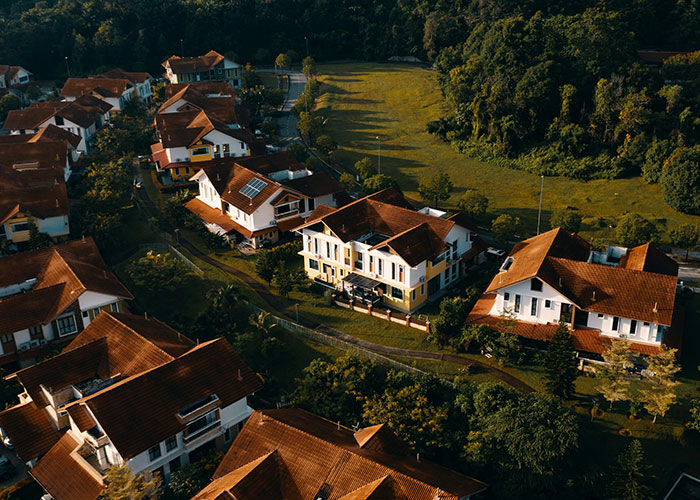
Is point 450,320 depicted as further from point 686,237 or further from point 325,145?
point 325,145

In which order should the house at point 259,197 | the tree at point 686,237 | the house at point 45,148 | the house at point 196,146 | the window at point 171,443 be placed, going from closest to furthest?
the window at point 171,443 < the tree at point 686,237 < the house at point 259,197 < the house at point 45,148 < the house at point 196,146

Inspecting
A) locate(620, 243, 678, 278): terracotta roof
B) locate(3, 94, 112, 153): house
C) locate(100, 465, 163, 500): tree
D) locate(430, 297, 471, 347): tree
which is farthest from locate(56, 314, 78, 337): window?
locate(620, 243, 678, 278): terracotta roof

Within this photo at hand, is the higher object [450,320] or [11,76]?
[11,76]

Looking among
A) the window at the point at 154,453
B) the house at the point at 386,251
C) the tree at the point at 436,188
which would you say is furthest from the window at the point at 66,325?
the tree at the point at 436,188

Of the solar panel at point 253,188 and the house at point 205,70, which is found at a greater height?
the house at point 205,70

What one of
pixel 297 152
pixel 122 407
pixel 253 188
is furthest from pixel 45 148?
pixel 122 407

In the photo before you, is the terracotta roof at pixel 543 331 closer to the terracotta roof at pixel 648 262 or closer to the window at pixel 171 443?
the terracotta roof at pixel 648 262

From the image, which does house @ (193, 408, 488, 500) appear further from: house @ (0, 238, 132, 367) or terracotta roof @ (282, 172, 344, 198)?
terracotta roof @ (282, 172, 344, 198)
